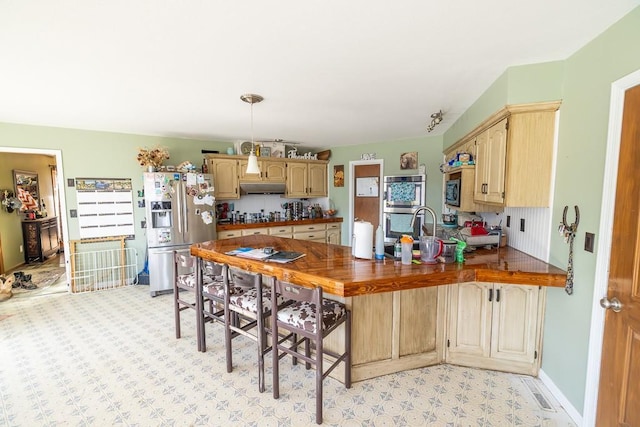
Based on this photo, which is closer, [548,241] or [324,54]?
[324,54]

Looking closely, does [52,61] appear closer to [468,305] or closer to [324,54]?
[324,54]

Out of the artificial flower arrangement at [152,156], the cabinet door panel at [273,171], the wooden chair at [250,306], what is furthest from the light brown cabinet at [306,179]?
the wooden chair at [250,306]

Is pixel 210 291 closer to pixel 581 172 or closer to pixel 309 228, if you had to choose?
pixel 581 172

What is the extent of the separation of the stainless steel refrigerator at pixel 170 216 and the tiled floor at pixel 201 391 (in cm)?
120

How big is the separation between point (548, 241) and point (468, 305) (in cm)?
73

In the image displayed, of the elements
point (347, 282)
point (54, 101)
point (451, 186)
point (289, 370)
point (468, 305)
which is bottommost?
point (289, 370)

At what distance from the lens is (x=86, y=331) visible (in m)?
2.96

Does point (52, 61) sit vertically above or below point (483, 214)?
above

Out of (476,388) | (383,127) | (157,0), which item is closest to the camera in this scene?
(157,0)

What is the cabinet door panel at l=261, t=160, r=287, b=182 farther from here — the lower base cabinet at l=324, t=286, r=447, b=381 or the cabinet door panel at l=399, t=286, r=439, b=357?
the cabinet door panel at l=399, t=286, r=439, b=357

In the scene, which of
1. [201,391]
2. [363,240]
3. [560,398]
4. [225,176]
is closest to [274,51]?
[363,240]

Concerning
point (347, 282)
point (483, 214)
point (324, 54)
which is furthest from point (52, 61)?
point (483, 214)

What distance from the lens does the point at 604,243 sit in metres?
1.52

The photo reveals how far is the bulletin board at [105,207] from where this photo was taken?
4.04 meters
